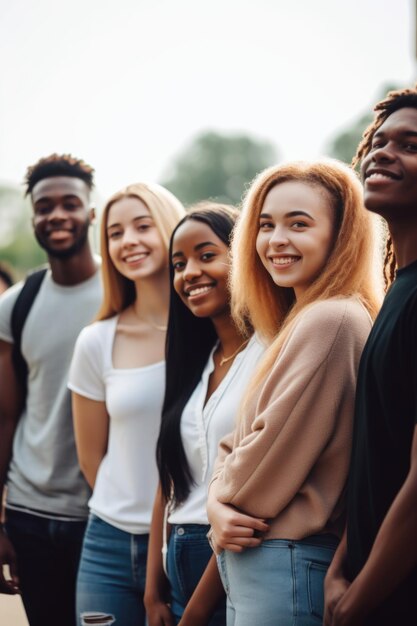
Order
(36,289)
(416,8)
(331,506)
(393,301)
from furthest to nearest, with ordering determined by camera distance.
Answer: (416,8) → (36,289) → (331,506) → (393,301)

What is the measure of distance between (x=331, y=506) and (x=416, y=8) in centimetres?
1738

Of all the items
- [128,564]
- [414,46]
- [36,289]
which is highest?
[414,46]

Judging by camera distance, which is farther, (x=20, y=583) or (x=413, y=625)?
(x=20, y=583)

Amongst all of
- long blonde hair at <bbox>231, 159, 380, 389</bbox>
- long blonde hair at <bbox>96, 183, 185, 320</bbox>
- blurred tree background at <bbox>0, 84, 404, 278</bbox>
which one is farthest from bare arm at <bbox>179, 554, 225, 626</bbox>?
blurred tree background at <bbox>0, 84, 404, 278</bbox>

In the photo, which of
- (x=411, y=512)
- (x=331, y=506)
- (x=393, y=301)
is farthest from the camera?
(x=331, y=506)

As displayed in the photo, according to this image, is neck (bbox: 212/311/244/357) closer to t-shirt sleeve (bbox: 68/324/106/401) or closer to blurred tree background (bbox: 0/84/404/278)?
t-shirt sleeve (bbox: 68/324/106/401)

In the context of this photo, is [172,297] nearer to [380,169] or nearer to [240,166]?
[380,169]

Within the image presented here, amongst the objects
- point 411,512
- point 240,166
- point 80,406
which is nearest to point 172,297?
point 80,406

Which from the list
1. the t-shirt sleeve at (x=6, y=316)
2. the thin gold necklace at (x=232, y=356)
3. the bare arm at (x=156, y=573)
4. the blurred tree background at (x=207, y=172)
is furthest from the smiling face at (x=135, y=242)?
the blurred tree background at (x=207, y=172)

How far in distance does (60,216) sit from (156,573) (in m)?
1.95

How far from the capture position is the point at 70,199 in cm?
450

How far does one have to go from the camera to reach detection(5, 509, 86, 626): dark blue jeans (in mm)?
4180

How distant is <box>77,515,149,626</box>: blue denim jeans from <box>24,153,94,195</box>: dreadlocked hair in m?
1.95

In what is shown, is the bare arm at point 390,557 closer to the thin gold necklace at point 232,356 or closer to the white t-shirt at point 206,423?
the white t-shirt at point 206,423
